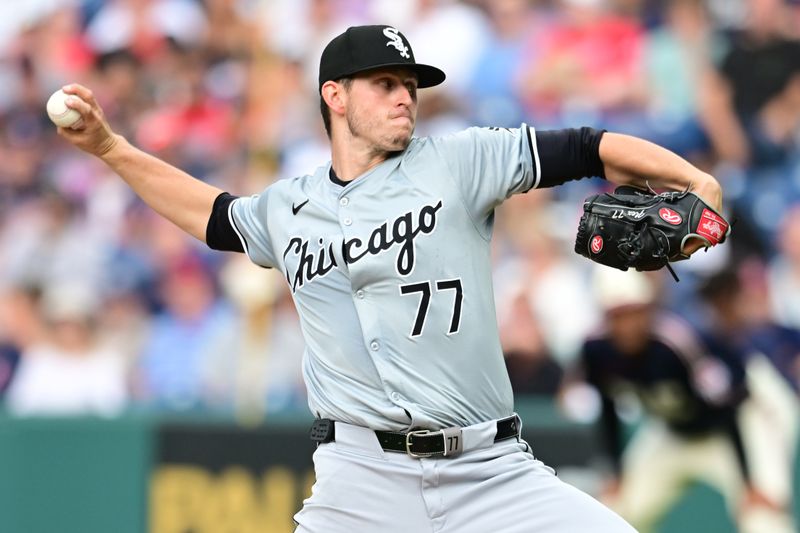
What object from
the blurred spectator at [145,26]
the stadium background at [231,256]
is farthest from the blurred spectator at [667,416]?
the blurred spectator at [145,26]

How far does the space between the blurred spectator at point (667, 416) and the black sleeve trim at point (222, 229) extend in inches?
120

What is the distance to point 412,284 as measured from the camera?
3.95 metres

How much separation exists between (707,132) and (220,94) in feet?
13.3

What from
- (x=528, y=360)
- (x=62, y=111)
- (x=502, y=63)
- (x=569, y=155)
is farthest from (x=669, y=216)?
(x=502, y=63)

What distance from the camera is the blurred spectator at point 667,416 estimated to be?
6.66 m

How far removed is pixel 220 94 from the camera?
34.1 ft

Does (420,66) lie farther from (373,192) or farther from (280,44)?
(280,44)

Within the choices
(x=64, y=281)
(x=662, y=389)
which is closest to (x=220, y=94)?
(x=64, y=281)

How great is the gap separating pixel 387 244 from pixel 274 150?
6.00 m

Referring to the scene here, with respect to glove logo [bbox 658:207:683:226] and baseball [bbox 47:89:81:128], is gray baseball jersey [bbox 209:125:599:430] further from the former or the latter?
baseball [bbox 47:89:81:128]

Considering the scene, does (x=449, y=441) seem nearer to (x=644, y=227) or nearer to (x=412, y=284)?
(x=412, y=284)

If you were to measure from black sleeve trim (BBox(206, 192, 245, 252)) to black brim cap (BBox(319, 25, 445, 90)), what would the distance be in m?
0.59

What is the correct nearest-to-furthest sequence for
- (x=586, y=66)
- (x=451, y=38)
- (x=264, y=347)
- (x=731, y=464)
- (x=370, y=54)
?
1. (x=370, y=54)
2. (x=731, y=464)
3. (x=264, y=347)
4. (x=586, y=66)
5. (x=451, y=38)

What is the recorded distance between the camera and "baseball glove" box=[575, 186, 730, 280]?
3.72 meters
